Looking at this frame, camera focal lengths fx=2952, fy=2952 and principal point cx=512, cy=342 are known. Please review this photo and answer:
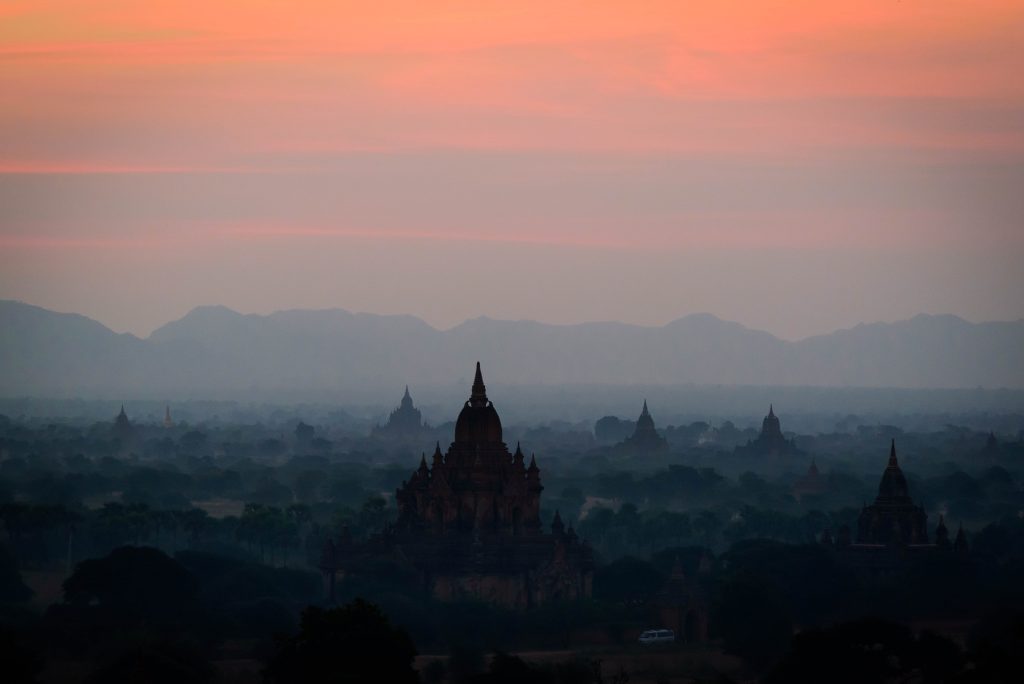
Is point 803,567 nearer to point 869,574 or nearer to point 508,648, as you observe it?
point 869,574

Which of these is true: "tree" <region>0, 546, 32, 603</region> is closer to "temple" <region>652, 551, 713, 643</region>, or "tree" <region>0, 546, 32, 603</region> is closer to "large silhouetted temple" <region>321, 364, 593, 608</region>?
"large silhouetted temple" <region>321, 364, 593, 608</region>

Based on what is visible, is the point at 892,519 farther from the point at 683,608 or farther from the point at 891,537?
the point at 683,608

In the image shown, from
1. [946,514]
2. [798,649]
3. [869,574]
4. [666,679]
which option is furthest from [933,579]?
[946,514]

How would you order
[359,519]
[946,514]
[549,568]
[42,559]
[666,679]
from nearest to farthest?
[666,679]
[549,568]
[42,559]
[359,519]
[946,514]

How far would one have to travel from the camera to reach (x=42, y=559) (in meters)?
129

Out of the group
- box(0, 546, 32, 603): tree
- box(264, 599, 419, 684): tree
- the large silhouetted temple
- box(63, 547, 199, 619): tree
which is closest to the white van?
the large silhouetted temple

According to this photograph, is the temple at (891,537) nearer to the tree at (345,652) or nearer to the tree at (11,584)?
the tree at (11,584)

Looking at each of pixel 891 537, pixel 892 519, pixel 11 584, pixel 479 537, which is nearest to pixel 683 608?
pixel 479 537

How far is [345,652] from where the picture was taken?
73625 millimetres

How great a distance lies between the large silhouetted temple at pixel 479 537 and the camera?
4331 inches

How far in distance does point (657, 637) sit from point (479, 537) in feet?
40.7

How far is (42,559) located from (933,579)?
39919 millimetres

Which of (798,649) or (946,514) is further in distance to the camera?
(946,514)

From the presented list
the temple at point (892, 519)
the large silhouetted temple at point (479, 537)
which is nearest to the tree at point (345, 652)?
the large silhouetted temple at point (479, 537)
